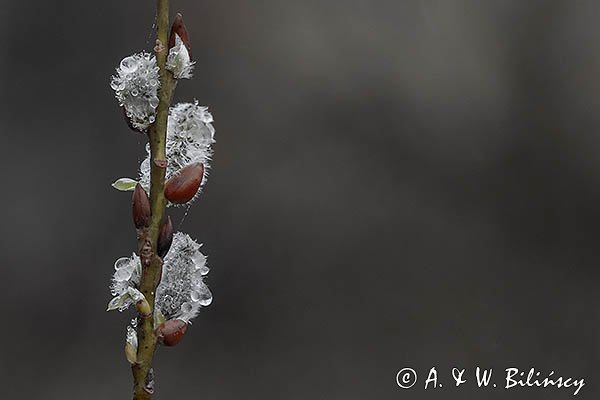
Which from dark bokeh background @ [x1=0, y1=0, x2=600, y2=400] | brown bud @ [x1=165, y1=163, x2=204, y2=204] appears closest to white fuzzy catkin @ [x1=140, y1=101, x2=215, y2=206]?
brown bud @ [x1=165, y1=163, x2=204, y2=204]

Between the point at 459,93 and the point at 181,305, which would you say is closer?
the point at 181,305

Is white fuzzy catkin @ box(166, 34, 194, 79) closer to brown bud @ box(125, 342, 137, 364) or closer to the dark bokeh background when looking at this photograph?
brown bud @ box(125, 342, 137, 364)

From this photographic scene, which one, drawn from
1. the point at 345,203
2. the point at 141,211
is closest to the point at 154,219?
the point at 141,211

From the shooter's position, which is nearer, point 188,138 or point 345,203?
point 188,138

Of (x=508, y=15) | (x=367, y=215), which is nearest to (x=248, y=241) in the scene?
(x=367, y=215)

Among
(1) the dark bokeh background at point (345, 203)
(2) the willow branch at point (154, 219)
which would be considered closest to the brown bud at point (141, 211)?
(2) the willow branch at point (154, 219)

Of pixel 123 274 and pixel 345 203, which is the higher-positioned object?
pixel 345 203

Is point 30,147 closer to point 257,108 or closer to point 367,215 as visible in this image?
point 257,108

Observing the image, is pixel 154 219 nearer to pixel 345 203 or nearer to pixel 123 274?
pixel 123 274
